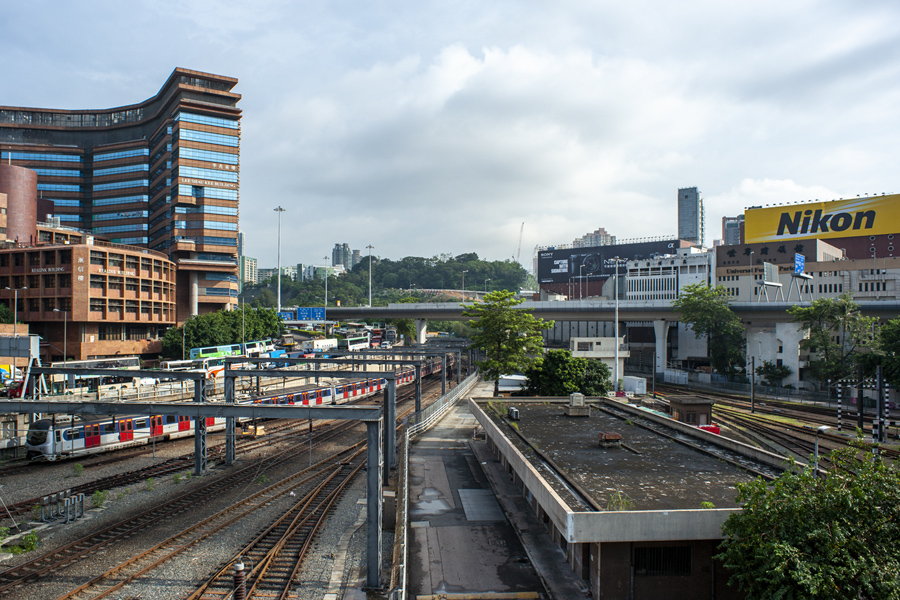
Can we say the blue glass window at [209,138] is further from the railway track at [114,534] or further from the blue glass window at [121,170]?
the railway track at [114,534]

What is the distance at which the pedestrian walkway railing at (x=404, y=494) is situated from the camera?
1495 cm

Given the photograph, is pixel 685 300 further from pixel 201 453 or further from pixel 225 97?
pixel 225 97

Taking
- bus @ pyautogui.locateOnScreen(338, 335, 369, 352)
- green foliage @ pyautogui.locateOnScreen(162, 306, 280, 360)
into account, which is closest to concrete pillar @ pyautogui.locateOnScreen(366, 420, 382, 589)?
green foliage @ pyautogui.locateOnScreen(162, 306, 280, 360)

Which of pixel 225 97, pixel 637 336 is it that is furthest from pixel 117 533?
pixel 637 336

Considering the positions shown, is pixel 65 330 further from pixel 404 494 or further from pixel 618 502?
pixel 618 502

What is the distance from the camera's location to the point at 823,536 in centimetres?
1128

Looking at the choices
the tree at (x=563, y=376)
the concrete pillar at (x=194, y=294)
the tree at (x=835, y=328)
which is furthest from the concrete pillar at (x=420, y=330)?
the tree at (x=835, y=328)

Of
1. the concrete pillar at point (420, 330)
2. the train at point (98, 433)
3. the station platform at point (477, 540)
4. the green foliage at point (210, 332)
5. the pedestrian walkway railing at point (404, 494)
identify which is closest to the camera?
the pedestrian walkway railing at point (404, 494)

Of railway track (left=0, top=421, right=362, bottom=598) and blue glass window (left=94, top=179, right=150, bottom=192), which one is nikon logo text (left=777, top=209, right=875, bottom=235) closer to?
railway track (left=0, top=421, right=362, bottom=598)

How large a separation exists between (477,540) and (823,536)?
10855 mm

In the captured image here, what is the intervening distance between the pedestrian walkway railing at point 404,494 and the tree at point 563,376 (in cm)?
805

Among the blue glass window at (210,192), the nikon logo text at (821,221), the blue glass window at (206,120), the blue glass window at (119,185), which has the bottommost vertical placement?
the nikon logo text at (821,221)

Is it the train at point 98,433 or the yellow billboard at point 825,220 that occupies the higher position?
the yellow billboard at point 825,220

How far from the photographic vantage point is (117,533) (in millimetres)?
20328
